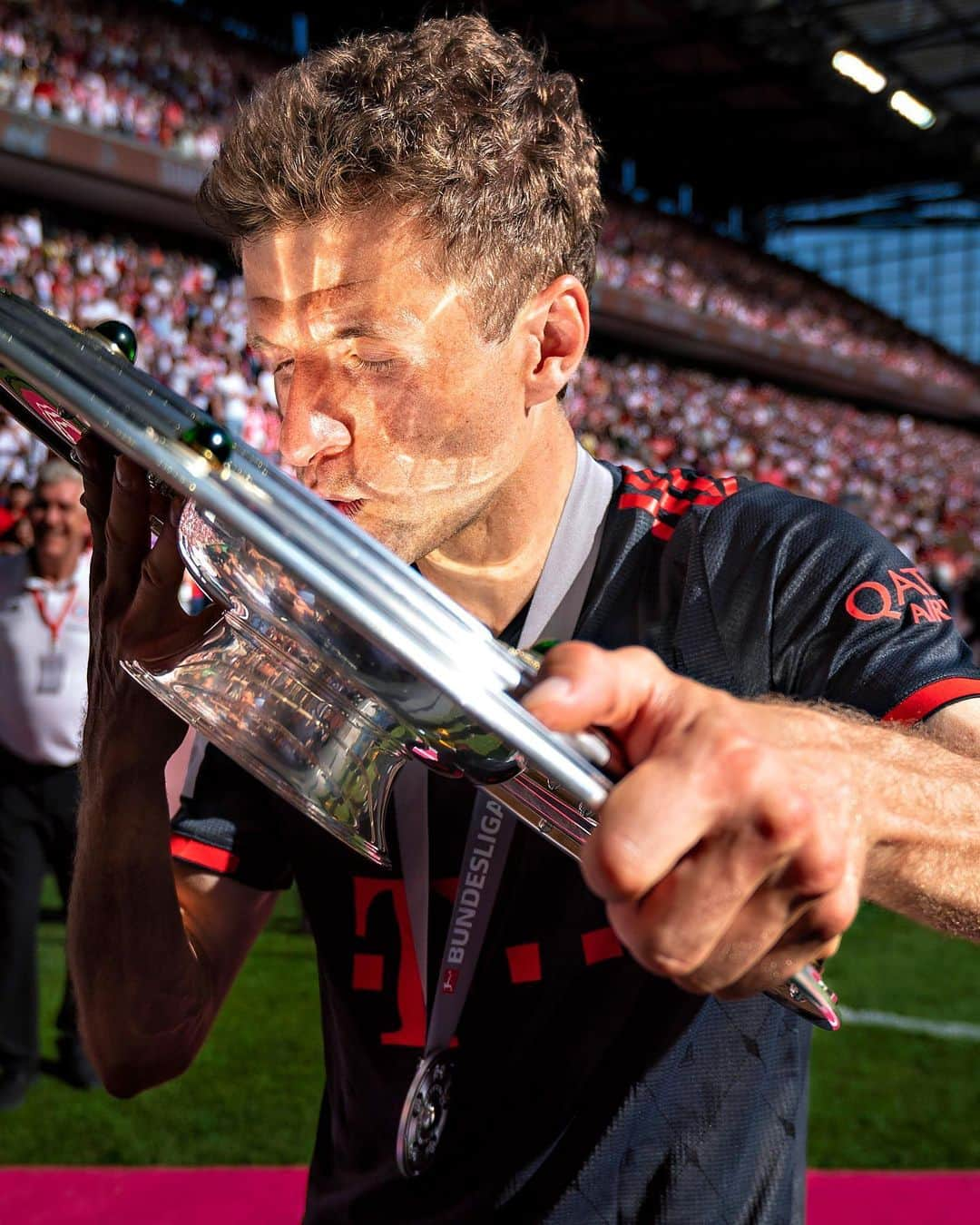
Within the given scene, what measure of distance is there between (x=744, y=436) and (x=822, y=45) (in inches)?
263

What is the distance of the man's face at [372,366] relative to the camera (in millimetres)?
1112

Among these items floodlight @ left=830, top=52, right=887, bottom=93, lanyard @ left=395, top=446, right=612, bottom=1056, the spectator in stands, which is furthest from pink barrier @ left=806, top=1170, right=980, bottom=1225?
floodlight @ left=830, top=52, right=887, bottom=93

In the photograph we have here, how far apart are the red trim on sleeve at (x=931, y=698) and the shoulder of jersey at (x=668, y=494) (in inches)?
13.2

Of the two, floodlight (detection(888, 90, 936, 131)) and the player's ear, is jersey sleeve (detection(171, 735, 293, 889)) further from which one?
floodlight (detection(888, 90, 936, 131))

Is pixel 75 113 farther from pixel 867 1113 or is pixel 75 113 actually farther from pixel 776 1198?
pixel 776 1198

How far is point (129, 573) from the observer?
93 centimetres

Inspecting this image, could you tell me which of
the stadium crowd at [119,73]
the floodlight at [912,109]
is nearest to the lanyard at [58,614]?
the stadium crowd at [119,73]

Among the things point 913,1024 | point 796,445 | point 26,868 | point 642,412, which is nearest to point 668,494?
point 26,868

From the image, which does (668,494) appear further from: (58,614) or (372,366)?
(58,614)

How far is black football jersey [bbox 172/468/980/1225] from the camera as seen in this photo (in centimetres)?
116

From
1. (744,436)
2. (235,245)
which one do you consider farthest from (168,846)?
(744,436)

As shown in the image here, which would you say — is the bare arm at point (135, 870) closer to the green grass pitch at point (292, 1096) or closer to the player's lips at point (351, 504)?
the player's lips at point (351, 504)

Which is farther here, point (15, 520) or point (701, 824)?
point (15, 520)

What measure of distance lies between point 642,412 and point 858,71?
27.2 ft
